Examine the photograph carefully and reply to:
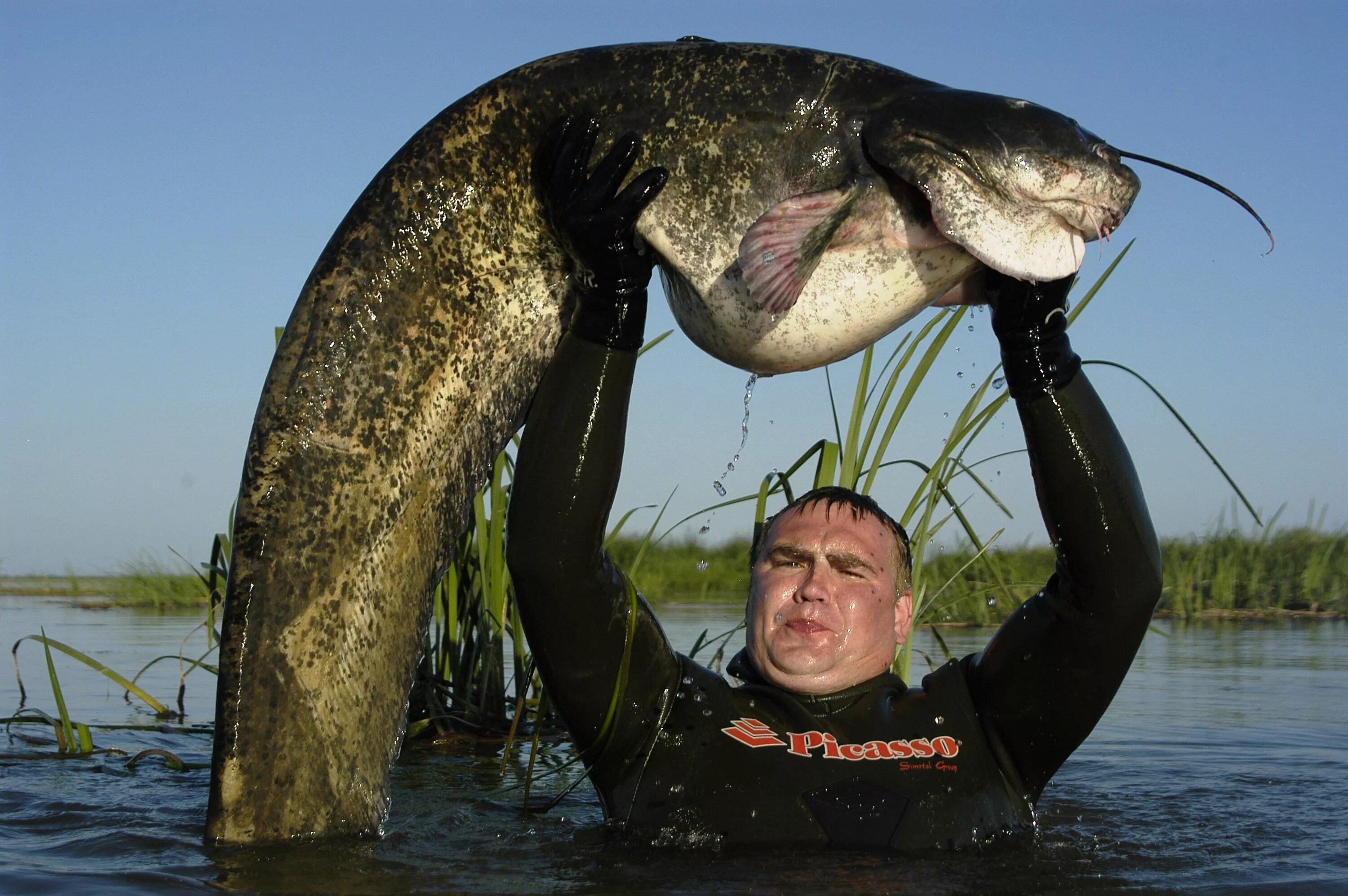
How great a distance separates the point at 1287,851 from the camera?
3.02 m

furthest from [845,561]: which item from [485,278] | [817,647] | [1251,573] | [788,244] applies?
[1251,573]

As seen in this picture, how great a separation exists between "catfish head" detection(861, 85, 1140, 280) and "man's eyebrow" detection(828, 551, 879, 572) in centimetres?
105

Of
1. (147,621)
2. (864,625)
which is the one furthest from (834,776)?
(147,621)

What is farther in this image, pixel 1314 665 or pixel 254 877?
pixel 1314 665

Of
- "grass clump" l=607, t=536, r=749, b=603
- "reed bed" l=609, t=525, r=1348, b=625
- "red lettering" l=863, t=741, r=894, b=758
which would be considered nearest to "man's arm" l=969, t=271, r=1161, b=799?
"red lettering" l=863, t=741, r=894, b=758

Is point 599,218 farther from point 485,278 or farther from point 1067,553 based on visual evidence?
point 1067,553

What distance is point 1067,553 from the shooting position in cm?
291

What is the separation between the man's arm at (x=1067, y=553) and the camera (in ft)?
9.32

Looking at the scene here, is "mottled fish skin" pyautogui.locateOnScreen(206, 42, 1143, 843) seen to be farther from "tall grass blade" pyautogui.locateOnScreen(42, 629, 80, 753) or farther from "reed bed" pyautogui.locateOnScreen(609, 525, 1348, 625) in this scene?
"reed bed" pyautogui.locateOnScreen(609, 525, 1348, 625)

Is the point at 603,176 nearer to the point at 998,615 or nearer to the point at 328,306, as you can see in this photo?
the point at 328,306

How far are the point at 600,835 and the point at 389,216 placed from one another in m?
1.58

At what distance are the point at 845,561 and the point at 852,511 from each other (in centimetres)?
15

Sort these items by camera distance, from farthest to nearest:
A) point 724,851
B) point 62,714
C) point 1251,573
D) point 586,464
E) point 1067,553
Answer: point 1251,573 < point 62,714 < point 1067,553 < point 724,851 < point 586,464

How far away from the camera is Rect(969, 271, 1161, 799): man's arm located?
9.32 feet
